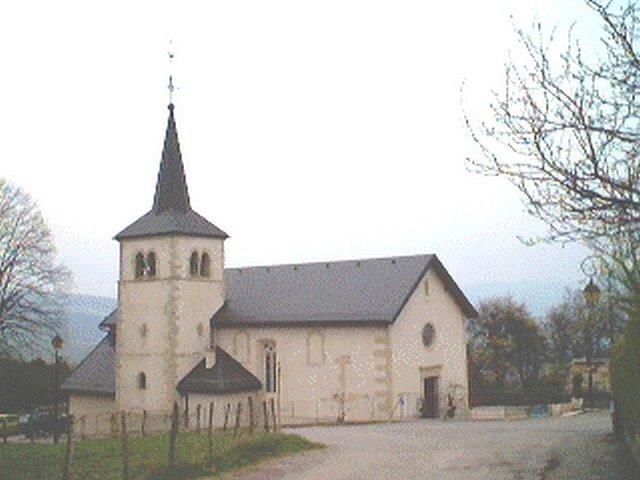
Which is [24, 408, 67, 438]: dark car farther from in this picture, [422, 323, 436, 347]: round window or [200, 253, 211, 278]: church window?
[422, 323, 436, 347]: round window

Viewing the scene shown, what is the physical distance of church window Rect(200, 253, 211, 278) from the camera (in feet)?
118

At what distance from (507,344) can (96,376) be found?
1416 inches

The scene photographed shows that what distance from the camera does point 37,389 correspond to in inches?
1901

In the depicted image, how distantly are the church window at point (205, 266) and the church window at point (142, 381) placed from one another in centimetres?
506

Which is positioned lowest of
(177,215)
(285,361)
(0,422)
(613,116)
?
(0,422)

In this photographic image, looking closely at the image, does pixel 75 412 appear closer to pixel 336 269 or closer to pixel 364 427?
pixel 336 269

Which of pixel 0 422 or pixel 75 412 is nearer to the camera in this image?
pixel 75 412

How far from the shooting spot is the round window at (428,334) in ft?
111

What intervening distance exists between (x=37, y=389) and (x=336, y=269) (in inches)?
900

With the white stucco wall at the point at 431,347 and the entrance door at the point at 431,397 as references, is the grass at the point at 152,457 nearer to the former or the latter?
the white stucco wall at the point at 431,347

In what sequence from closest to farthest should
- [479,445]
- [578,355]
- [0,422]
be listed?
[479,445]
[0,422]
[578,355]

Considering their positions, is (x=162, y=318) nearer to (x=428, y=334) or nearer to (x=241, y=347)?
(x=241, y=347)

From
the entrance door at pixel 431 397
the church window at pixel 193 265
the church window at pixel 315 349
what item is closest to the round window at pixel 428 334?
the entrance door at pixel 431 397

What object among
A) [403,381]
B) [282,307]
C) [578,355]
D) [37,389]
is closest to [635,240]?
[403,381]
